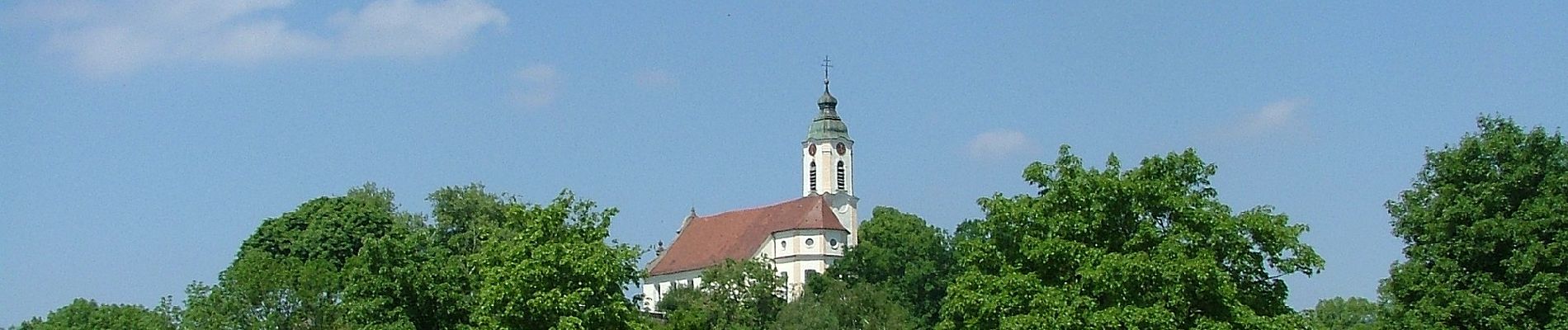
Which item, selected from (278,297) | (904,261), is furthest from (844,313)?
(278,297)

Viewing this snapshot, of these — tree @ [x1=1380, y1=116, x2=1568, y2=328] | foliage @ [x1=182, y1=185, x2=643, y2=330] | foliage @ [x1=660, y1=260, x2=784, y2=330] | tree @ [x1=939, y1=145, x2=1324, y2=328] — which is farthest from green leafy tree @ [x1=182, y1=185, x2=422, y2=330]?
foliage @ [x1=660, y1=260, x2=784, y2=330]

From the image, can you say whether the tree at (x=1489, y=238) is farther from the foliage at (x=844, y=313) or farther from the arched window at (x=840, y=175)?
the arched window at (x=840, y=175)

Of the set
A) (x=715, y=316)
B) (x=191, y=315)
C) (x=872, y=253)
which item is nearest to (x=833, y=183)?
(x=872, y=253)

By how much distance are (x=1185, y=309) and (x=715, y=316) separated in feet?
110

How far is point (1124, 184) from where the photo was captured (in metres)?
28.2

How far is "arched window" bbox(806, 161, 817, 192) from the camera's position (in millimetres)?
101875

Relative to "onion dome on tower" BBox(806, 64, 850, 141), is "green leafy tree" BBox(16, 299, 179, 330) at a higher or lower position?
lower

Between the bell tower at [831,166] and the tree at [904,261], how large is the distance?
11086 mm

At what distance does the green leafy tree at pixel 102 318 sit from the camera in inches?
1676

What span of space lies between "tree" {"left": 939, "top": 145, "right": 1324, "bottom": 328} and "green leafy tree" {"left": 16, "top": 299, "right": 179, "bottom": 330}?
2140cm

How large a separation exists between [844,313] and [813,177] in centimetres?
4169

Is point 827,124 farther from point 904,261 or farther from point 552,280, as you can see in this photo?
point 552,280

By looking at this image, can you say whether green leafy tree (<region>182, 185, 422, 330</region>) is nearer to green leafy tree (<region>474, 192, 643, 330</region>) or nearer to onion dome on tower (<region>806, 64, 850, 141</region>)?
green leafy tree (<region>474, 192, 643, 330</region>)

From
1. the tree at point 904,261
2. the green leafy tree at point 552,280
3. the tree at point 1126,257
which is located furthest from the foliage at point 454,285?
the tree at point 904,261
